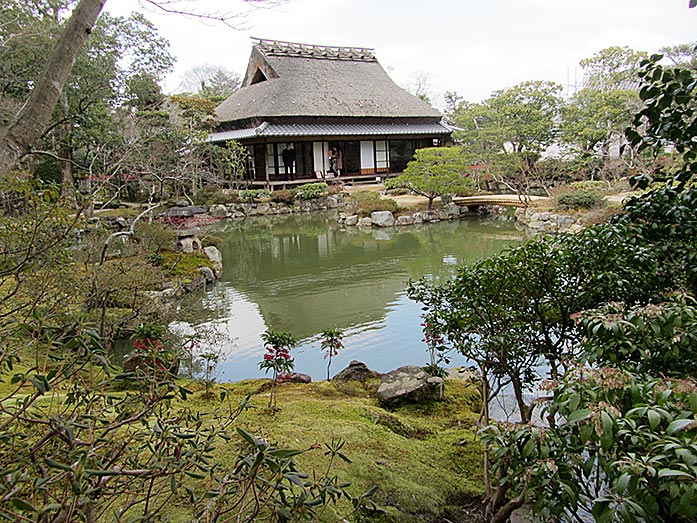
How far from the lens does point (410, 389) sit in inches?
147

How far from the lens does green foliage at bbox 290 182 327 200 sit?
19125 mm

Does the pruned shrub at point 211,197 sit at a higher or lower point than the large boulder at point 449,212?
higher

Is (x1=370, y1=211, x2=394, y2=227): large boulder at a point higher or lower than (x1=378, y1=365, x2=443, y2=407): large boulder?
higher

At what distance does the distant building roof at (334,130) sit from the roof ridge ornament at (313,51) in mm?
4558

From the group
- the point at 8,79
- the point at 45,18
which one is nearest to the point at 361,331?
the point at 8,79

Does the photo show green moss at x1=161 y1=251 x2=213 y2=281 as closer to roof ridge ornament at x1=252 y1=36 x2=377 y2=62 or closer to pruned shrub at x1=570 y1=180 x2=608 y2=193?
pruned shrub at x1=570 y1=180 x2=608 y2=193

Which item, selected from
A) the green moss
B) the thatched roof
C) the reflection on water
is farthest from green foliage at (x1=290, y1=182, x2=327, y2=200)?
the green moss

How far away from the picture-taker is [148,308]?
5.81 metres

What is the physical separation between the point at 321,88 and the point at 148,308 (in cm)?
1890

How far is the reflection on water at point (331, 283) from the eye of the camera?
5.95 m

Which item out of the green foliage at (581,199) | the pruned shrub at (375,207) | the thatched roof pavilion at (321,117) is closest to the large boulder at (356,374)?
the green foliage at (581,199)

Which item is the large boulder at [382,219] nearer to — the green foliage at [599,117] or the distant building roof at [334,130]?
the distant building roof at [334,130]

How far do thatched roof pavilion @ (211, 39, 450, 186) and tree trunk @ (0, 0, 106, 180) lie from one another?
1842 cm

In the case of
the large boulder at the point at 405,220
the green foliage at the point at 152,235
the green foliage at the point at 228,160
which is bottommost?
the large boulder at the point at 405,220
